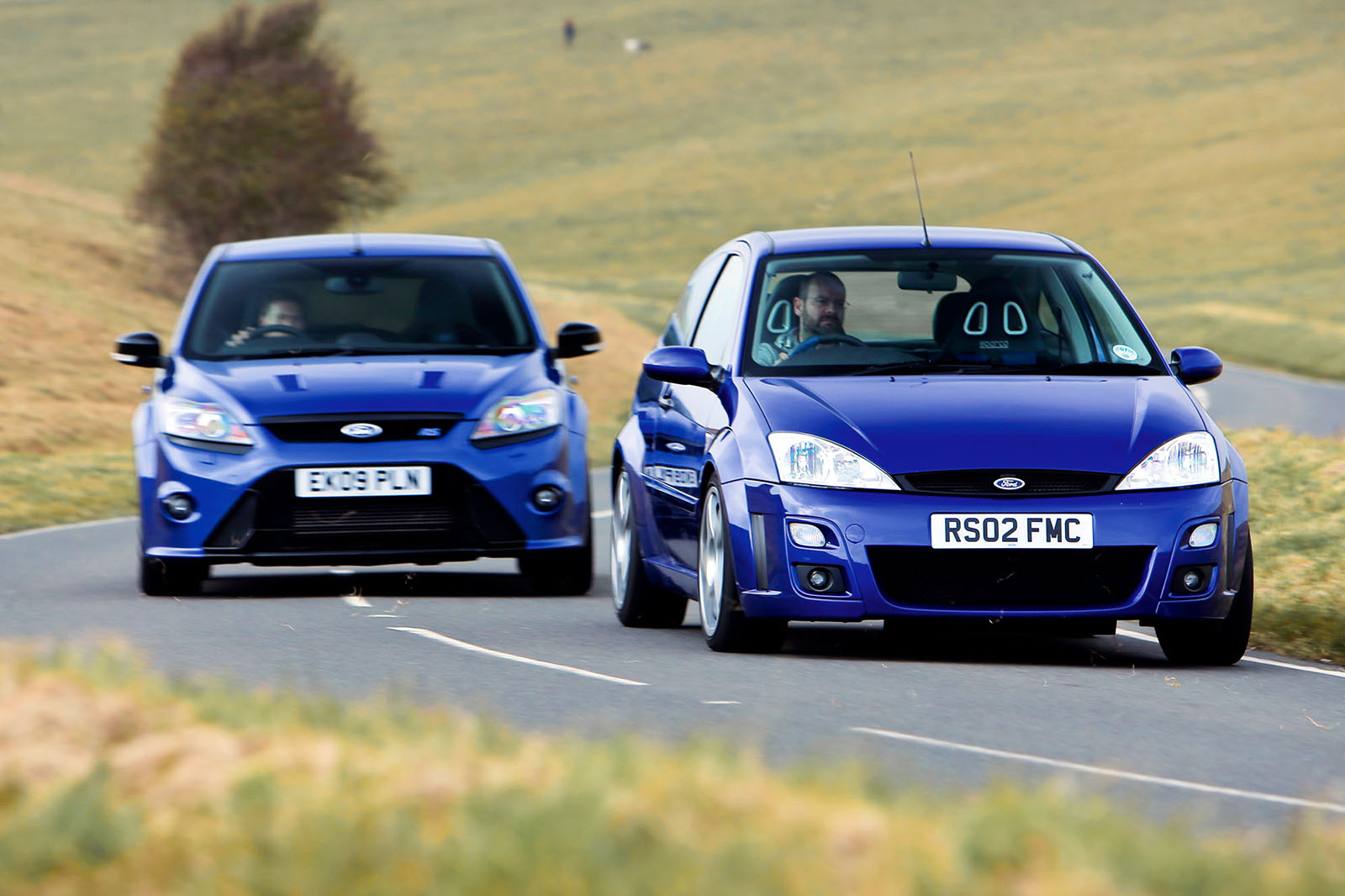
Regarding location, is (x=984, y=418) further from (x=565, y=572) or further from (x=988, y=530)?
(x=565, y=572)

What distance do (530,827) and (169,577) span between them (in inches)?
313

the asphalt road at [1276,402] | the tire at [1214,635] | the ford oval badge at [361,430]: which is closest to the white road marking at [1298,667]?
the tire at [1214,635]

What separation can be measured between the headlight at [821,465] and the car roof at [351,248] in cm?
435

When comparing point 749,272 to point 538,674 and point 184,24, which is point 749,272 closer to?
point 538,674

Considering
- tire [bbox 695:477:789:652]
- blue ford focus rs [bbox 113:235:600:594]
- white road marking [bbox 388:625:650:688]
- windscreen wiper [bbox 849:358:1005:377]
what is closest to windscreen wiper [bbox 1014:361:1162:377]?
windscreen wiper [bbox 849:358:1005:377]

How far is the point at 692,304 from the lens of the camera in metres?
10.9

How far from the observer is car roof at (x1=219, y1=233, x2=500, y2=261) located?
42.2 ft

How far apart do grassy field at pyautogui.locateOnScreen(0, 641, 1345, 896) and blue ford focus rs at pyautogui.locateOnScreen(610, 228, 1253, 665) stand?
344 cm

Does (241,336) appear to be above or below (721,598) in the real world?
above

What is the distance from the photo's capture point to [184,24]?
138 m

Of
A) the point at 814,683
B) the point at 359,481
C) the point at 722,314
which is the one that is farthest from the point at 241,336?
the point at 814,683

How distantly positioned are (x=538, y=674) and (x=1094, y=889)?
16.2 ft

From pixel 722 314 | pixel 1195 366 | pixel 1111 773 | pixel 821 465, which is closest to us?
pixel 1111 773

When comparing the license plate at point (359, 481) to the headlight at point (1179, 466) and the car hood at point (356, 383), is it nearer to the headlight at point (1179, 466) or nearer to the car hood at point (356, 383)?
the car hood at point (356, 383)
